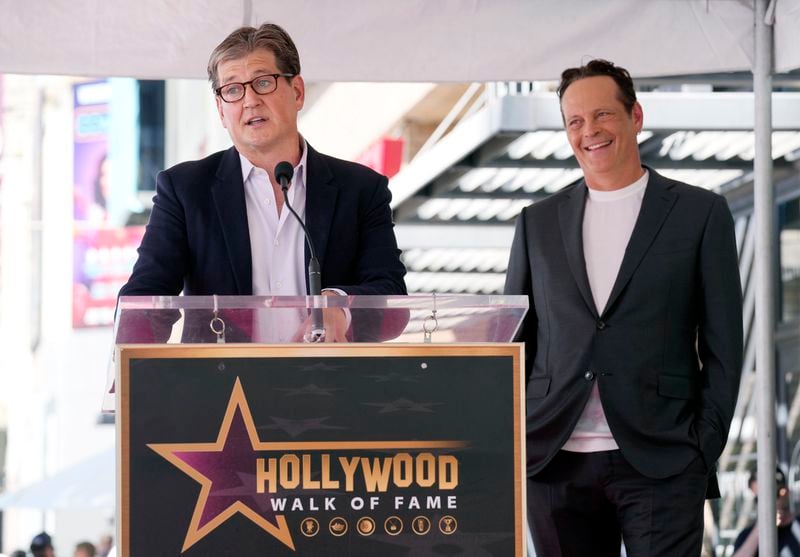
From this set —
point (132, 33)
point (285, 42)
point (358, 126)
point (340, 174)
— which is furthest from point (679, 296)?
point (358, 126)

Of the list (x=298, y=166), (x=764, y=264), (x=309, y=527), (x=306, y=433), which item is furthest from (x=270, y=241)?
(x=764, y=264)

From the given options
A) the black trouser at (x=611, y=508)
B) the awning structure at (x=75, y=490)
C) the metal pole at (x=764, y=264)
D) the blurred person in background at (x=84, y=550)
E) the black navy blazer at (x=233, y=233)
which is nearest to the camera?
the black navy blazer at (x=233, y=233)

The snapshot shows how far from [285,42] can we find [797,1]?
202 cm

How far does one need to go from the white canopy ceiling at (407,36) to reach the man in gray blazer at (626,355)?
39.2 inches

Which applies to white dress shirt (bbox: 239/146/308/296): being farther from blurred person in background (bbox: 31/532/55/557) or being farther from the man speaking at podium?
blurred person in background (bbox: 31/532/55/557)

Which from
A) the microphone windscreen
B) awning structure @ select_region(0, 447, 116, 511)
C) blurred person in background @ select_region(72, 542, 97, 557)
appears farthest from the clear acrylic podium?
awning structure @ select_region(0, 447, 116, 511)

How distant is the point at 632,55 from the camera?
502cm

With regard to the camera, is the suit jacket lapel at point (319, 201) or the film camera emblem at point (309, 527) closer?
the film camera emblem at point (309, 527)

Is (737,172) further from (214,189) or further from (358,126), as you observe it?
(358,126)

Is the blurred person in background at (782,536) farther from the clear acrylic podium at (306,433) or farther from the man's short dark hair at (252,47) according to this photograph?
the clear acrylic podium at (306,433)

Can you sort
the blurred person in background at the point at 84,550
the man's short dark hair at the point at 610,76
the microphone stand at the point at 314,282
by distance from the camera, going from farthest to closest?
the blurred person in background at the point at 84,550 < the man's short dark hair at the point at 610,76 < the microphone stand at the point at 314,282

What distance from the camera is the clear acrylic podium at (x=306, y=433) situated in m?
2.78

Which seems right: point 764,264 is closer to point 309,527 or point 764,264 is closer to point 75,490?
point 309,527

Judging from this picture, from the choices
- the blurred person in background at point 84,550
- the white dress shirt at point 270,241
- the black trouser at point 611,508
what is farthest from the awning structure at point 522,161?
the white dress shirt at point 270,241
